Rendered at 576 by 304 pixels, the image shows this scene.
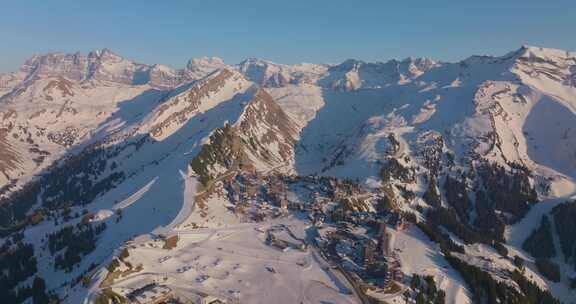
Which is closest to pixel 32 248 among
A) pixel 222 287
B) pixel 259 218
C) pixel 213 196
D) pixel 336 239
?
pixel 213 196

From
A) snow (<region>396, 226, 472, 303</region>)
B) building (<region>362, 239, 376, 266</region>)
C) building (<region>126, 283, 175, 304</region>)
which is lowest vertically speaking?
snow (<region>396, 226, 472, 303</region>)

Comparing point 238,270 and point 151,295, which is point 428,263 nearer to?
point 238,270

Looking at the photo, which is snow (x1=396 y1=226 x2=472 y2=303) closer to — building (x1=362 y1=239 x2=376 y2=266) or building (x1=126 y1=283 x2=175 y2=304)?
building (x1=362 y1=239 x2=376 y2=266)

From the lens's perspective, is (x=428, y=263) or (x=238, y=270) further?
(x=428, y=263)

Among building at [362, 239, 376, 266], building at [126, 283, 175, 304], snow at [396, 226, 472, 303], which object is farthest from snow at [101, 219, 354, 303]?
snow at [396, 226, 472, 303]

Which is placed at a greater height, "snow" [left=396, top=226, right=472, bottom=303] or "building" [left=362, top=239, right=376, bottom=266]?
"building" [left=362, top=239, right=376, bottom=266]

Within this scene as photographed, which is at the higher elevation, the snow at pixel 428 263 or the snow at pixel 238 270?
the snow at pixel 238 270

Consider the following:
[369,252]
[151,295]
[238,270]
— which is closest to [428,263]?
[369,252]

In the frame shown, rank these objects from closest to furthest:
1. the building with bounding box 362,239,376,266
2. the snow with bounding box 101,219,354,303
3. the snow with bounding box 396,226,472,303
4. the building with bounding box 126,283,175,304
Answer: the building with bounding box 126,283,175,304, the snow with bounding box 101,219,354,303, the snow with bounding box 396,226,472,303, the building with bounding box 362,239,376,266

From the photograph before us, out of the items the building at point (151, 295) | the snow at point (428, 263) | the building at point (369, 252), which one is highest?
the building at point (151, 295)

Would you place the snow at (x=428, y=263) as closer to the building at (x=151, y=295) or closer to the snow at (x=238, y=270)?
the snow at (x=238, y=270)

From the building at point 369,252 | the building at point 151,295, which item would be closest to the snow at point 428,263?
the building at point 369,252
